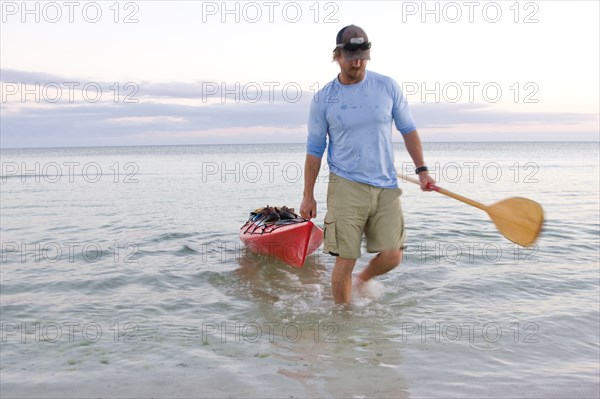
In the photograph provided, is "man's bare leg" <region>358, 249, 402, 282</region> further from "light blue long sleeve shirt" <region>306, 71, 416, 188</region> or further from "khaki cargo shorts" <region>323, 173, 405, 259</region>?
"light blue long sleeve shirt" <region>306, 71, 416, 188</region>

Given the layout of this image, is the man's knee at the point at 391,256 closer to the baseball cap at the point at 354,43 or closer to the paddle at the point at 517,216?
the paddle at the point at 517,216

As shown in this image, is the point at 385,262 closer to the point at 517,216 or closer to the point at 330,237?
the point at 330,237

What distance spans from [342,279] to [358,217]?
0.72 m

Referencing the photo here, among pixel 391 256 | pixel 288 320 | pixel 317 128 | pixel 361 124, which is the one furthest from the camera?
pixel 288 320

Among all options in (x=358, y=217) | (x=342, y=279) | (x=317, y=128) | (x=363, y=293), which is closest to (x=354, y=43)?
A: (x=317, y=128)

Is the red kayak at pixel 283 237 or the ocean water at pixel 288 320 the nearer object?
the ocean water at pixel 288 320

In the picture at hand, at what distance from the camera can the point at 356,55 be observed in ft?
15.1

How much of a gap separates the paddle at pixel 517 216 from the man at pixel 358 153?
0.46 metres

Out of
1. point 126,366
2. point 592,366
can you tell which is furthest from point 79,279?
point 592,366

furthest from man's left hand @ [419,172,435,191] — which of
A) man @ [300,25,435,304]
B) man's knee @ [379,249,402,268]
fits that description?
man's knee @ [379,249,402,268]

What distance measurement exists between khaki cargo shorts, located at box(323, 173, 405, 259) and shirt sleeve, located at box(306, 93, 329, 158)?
1.05ft

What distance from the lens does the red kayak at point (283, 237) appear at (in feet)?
26.4

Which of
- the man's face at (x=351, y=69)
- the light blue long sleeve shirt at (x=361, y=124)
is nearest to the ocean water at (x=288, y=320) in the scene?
the light blue long sleeve shirt at (x=361, y=124)

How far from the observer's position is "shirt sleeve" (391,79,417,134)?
16.0ft
